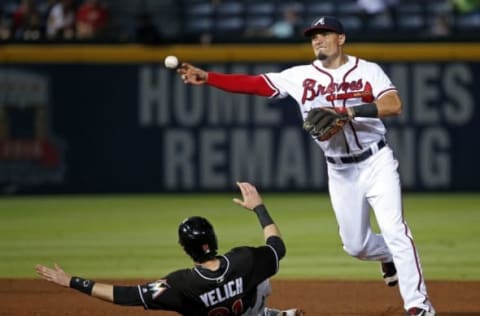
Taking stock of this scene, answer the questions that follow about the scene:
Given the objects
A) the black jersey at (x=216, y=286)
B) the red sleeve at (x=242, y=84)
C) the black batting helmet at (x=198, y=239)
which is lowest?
the black jersey at (x=216, y=286)

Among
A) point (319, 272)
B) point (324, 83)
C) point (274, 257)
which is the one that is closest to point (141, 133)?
point (319, 272)

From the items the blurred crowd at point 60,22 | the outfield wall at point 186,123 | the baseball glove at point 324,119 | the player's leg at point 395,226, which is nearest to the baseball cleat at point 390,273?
the player's leg at point 395,226

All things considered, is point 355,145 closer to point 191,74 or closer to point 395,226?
point 395,226

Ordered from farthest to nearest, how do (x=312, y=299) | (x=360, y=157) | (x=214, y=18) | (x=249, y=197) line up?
(x=214, y=18) → (x=312, y=299) → (x=360, y=157) → (x=249, y=197)

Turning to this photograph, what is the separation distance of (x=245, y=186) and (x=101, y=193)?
10435mm

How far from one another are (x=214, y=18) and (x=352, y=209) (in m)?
10.6

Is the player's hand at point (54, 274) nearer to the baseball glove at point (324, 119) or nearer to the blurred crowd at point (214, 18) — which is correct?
the baseball glove at point (324, 119)

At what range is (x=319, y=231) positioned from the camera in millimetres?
13141

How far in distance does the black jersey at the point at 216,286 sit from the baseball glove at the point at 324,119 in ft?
3.52

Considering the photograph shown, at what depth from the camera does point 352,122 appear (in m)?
7.39

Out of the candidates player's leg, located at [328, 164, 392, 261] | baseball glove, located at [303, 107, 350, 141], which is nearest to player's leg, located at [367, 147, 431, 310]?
player's leg, located at [328, 164, 392, 261]

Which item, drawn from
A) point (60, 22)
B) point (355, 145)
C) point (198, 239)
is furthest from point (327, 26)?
point (60, 22)

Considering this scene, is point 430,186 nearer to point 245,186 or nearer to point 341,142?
point 341,142

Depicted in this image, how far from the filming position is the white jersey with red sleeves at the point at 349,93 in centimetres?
738
